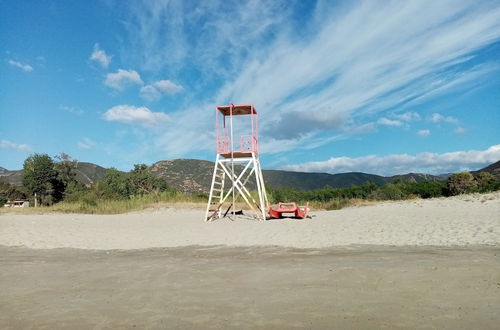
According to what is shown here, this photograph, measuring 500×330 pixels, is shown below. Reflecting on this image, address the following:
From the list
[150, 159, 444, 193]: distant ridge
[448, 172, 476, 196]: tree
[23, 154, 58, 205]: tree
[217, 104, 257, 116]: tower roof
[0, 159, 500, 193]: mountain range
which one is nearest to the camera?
[217, 104, 257, 116]: tower roof

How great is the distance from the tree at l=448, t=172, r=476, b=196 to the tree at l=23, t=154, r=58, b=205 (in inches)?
2169

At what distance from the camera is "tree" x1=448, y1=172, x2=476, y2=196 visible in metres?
33.1

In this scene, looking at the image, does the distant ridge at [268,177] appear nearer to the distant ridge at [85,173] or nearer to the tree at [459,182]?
the distant ridge at [85,173]

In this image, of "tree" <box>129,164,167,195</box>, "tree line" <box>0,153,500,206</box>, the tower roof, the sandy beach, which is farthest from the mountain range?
the sandy beach

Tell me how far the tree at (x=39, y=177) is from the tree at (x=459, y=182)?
55.1 m

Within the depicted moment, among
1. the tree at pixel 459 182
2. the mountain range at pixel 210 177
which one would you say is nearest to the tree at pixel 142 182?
the mountain range at pixel 210 177

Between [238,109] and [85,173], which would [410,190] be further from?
[85,173]

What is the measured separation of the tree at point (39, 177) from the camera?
58.9 m

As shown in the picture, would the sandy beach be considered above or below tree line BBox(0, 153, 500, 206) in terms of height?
below

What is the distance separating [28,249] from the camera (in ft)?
35.9

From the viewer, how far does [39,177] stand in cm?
5922

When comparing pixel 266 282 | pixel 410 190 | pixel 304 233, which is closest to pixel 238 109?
pixel 304 233

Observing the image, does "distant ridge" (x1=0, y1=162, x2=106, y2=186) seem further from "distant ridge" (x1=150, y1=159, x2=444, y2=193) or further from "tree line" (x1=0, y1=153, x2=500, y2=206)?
"tree line" (x1=0, y1=153, x2=500, y2=206)

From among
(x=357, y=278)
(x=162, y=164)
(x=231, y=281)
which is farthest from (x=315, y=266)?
(x=162, y=164)
